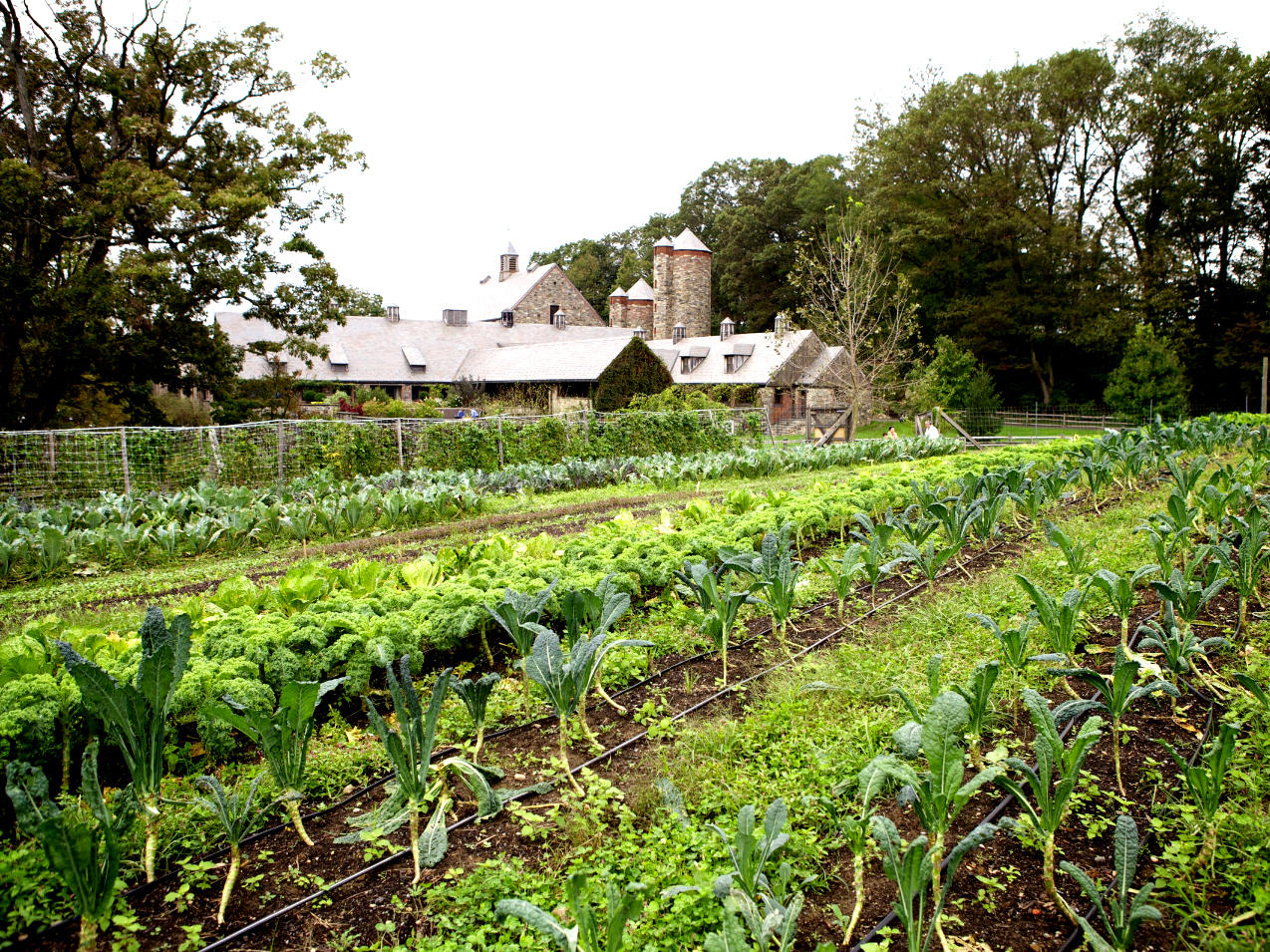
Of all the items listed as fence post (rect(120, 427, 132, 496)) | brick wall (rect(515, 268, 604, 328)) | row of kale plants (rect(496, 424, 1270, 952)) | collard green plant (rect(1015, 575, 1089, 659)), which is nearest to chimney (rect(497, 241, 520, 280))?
brick wall (rect(515, 268, 604, 328))

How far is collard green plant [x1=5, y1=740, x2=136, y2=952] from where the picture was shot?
223 cm

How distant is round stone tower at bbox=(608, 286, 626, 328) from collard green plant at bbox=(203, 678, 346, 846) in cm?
4862

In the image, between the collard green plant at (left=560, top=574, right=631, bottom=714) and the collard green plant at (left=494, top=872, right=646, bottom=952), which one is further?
the collard green plant at (left=560, top=574, right=631, bottom=714)

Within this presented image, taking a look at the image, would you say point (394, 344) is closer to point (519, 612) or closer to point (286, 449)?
point (286, 449)

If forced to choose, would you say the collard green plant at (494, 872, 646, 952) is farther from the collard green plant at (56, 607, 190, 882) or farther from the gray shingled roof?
the gray shingled roof

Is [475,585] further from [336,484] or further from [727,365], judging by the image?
[727,365]

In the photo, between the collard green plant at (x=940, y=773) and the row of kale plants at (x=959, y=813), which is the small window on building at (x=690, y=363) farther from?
the collard green plant at (x=940, y=773)

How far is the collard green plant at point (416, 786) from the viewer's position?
2814 millimetres

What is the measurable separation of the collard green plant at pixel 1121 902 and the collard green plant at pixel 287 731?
2.55m

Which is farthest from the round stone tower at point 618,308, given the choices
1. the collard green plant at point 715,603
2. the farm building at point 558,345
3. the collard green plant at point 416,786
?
the collard green plant at point 416,786

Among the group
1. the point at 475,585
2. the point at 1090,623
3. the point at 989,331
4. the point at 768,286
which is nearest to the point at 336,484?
the point at 475,585

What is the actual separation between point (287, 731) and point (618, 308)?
49.7 metres

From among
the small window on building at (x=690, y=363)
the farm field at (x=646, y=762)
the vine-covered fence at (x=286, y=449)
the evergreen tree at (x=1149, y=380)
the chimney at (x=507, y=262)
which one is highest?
the chimney at (x=507, y=262)

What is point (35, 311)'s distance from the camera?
60.2 feet
